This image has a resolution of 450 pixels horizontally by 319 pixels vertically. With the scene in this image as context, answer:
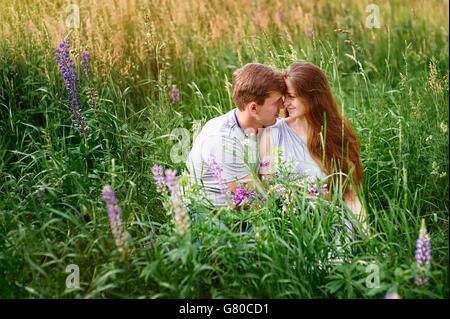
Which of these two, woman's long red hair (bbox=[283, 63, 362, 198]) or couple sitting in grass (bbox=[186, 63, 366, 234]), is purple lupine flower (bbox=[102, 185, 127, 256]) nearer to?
couple sitting in grass (bbox=[186, 63, 366, 234])

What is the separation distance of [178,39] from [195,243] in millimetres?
2817

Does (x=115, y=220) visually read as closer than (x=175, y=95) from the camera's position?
Yes

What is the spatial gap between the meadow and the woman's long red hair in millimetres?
159

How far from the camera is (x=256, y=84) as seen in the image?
2773mm

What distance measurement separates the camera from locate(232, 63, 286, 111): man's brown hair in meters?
2.78

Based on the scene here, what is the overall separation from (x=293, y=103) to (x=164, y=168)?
3.26ft

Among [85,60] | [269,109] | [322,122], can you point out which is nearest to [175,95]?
[85,60]

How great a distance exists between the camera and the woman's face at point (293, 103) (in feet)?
9.55
